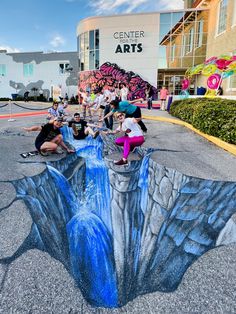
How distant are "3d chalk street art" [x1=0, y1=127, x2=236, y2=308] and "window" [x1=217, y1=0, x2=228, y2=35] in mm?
17316

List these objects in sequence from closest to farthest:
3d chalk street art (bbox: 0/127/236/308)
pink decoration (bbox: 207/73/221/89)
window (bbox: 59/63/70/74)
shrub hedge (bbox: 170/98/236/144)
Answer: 1. 3d chalk street art (bbox: 0/127/236/308)
2. shrub hedge (bbox: 170/98/236/144)
3. pink decoration (bbox: 207/73/221/89)
4. window (bbox: 59/63/70/74)

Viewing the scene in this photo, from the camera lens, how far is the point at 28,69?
33.0 metres

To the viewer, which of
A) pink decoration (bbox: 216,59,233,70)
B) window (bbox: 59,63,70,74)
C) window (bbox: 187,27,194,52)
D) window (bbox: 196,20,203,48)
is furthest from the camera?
window (bbox: 59,63,70,74)

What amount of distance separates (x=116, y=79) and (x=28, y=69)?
15.3 meters

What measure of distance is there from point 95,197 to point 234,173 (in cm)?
301

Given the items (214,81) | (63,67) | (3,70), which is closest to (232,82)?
(214,81)

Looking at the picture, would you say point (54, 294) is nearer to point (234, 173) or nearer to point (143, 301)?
point (143, 301)

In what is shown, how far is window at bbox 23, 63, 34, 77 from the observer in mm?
32781

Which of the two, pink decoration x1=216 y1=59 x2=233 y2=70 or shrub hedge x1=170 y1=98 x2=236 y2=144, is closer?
shrub hedge x1=170 y1=98 x2=236 y2=144

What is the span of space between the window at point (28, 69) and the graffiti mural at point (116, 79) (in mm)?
11330

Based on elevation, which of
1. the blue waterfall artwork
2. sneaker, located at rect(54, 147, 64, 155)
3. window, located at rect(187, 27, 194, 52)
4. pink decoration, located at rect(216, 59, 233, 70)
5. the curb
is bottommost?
the blue waterfall artwork

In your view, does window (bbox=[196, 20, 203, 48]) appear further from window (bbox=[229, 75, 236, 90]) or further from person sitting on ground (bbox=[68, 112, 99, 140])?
person sitting on ground (bbox=[68, 112, 99, 140])

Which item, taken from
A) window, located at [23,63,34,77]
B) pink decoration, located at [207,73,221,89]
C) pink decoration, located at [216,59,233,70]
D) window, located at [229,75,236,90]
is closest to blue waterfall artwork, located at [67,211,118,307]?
pink decoration, located at [216,59,233,70]

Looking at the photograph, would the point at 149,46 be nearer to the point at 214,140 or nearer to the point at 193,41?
the point at 193,41
